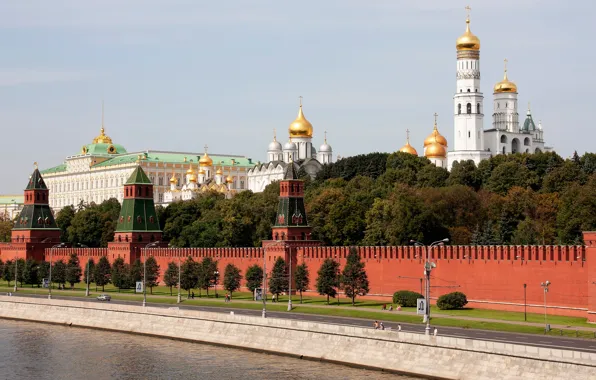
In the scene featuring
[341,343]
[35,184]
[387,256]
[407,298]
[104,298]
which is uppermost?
[35,184]

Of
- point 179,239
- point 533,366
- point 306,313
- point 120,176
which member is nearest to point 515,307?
point 306,313

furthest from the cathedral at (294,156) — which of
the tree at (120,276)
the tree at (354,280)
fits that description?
the tree at (354,280)

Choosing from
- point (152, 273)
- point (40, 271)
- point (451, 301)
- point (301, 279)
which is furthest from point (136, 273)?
point (451, 301)

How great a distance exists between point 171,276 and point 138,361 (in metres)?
27.7

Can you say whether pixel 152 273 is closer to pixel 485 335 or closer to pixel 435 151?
pixel 485 335

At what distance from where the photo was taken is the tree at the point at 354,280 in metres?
63.0

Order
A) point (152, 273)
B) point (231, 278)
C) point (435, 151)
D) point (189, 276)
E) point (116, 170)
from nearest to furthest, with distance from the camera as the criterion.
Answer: point (231, 278)
point (189, 276)
point (152, 273)
point (435, 151)
point (116, 170)

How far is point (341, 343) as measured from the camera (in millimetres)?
43938

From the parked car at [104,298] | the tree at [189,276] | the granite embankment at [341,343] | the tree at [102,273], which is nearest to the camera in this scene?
the granite embankment at [341,343]

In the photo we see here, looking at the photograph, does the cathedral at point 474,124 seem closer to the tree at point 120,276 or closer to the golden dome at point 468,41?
the golden dome at point 468,41

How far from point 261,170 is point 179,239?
52758mm

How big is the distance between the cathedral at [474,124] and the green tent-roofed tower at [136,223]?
130ft

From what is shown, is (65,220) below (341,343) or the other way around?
the other way around

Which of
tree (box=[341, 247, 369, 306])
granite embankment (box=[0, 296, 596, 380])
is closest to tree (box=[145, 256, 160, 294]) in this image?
granite embankment (box=[0, 296, 596, 380])
